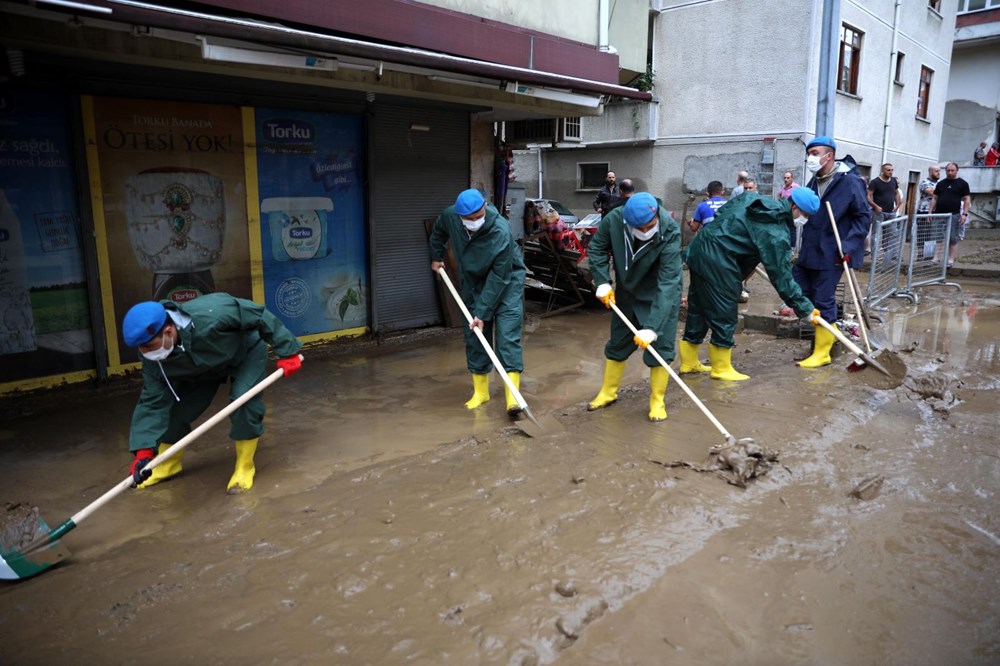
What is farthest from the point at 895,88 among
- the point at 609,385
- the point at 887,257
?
the point at 609,385

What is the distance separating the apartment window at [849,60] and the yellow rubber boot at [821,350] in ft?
36.7

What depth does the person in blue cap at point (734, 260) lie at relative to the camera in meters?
5.32

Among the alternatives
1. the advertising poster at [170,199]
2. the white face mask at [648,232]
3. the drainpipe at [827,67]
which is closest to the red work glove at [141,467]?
the advertising poster at [170,199]

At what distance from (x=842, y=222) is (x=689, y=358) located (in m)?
2.00

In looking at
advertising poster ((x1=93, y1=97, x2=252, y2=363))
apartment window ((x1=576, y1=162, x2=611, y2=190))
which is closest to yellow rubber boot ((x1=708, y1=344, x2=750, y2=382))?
advertising poster ((x1=93, y1=97, x2=252, y2=363))

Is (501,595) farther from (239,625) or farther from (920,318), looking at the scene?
(920,318)

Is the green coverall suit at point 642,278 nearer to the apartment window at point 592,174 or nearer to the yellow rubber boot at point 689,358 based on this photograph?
the yellow rubber boot at point 689,358

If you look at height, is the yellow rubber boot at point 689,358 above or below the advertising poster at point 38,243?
below

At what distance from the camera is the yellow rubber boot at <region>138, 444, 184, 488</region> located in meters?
3.87

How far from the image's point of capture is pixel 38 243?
16.7ft

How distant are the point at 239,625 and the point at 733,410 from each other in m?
3.48

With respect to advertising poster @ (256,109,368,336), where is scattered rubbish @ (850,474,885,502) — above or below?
below

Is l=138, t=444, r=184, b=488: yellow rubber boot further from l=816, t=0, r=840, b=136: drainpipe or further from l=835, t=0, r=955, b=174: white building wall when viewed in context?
l=835, t=0, r=955, b=174: white building wall

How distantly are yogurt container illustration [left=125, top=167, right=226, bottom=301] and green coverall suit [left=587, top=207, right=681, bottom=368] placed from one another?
332 cm
